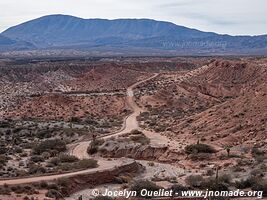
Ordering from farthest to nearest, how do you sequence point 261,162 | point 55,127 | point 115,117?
point 115,117 < point 55,127 < point 261,162

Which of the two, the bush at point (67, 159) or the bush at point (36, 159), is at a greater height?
the bush at point (67, 159)

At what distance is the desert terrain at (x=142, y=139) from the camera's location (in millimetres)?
30062

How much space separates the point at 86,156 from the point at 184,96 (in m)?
37.6

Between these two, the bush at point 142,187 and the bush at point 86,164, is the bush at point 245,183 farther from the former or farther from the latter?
the bush at point 86,164

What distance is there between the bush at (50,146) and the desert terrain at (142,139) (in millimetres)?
79

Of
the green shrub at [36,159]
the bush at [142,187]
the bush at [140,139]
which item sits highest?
the bush at [142,187]

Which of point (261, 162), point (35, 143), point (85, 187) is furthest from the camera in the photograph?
point (35, 143)

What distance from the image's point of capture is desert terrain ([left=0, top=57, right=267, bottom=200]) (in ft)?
98.6

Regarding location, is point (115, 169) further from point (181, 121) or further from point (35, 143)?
point (181, 121)

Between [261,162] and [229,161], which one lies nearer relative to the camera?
[261,162]

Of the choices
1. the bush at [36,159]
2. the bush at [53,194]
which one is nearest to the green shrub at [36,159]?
the bush at [36,159]

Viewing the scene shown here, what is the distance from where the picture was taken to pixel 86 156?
132 feet

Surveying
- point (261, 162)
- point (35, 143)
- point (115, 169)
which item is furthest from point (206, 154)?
point (35, 143)

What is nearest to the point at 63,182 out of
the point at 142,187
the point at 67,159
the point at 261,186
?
the point at 142,187
